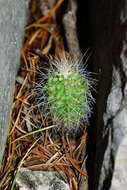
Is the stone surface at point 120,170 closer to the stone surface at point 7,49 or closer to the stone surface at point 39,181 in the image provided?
the stone surface at point 39,181

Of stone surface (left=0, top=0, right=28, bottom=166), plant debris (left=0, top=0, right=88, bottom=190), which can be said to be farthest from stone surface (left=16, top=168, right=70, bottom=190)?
stone surface (left=0, top=0, right=28, bottom=166)

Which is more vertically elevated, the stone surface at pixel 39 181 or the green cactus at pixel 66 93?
the green cactus at pixel 66 93

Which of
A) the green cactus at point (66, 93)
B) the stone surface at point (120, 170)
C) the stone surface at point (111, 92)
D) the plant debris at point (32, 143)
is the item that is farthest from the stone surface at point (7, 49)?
the stone surface at point (120, 170)

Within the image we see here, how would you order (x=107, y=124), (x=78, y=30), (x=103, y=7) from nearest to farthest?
(x=107, y=124), (x=103, y=7), (x=78, y=30)

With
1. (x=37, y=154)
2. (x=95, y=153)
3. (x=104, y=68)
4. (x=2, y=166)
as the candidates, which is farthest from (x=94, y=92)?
(x=2, y=166)

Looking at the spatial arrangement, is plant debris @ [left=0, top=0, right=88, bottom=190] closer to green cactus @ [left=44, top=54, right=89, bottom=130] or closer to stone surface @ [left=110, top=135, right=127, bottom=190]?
green cactus @ [left=44, top=54, right=89, bottom=130]

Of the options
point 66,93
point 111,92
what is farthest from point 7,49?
point 111,92

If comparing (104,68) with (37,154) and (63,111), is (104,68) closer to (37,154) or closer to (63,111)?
(63,111)
